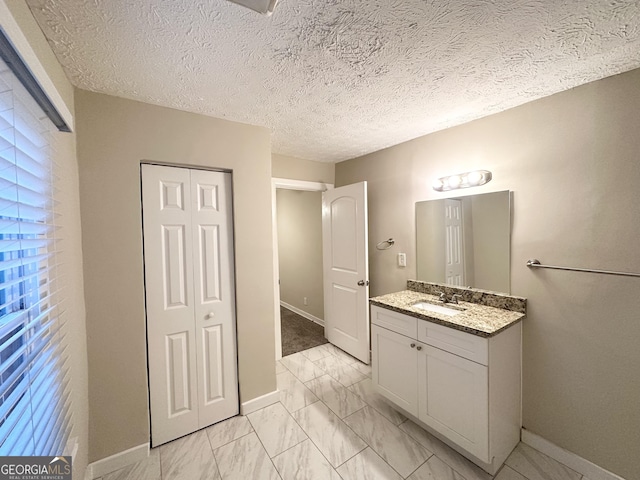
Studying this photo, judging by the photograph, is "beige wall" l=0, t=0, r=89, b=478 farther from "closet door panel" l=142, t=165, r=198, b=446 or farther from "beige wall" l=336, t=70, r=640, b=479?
"beige wall" l=336, t=70, r=640, b=479

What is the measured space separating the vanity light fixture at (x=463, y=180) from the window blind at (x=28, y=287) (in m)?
2.39

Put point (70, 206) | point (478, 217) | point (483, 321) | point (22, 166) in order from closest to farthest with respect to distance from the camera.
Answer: point (22, 166) < point (70, 206) < point (483, 321) < point (478, 217)

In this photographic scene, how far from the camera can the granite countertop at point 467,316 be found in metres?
1.51

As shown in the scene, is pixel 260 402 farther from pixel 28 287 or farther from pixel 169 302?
pixel 28 287

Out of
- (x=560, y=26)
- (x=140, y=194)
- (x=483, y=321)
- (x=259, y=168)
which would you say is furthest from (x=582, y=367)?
(x=140, y=194)

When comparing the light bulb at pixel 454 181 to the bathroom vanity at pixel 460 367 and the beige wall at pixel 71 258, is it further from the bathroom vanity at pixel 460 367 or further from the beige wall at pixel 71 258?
the beige wall at pixel 71 258

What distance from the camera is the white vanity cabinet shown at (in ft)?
4.82

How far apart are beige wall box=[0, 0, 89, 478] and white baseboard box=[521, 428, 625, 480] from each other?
2648 millimetres

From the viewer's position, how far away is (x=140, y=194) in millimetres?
1633

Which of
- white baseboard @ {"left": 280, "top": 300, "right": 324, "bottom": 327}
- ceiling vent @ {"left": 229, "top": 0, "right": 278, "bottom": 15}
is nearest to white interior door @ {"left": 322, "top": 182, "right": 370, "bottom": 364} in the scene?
white baseboard @ {"left": 280, "top": 300, "right": 324, "bottom": 327}

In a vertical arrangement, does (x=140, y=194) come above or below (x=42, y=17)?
below

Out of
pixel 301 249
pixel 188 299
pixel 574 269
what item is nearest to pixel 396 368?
pixel 574 269

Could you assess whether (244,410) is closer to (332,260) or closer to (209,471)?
(209,471)

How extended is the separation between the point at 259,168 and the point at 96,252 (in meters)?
1.18
